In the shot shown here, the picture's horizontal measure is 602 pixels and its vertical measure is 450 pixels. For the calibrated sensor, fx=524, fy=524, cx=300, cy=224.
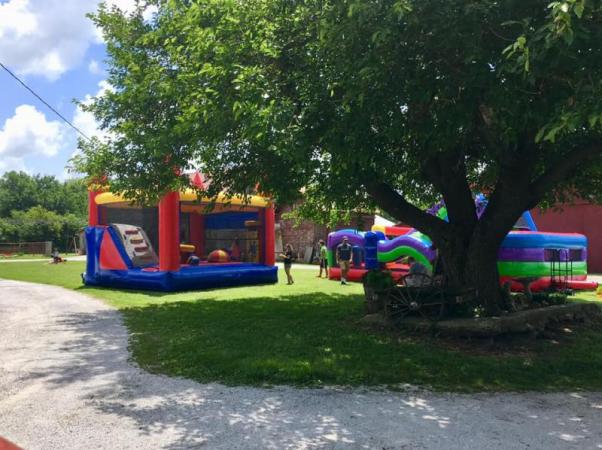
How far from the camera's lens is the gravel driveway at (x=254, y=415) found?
14.8ft

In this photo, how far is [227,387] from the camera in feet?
20.1

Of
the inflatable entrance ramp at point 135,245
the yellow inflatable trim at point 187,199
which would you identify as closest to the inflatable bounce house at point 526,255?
the yellow inflatable trim at point 187,199

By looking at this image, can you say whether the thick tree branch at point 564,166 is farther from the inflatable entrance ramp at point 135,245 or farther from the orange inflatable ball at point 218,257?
the orange inflatable ball at point 218,257

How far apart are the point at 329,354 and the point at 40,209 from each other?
79.7 meters

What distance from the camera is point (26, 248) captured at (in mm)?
57875

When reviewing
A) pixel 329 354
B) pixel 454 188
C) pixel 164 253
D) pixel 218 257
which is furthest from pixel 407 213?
pixel 218 257

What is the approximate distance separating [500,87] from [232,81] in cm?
344

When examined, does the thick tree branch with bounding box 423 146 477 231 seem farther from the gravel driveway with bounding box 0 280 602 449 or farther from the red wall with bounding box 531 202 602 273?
the red wall with bounding box 531 202 602 273

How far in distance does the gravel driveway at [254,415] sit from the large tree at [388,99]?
2.73m

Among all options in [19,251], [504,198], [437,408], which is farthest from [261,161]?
[19,251]

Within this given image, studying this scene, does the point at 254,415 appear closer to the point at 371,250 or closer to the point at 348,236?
the point at 371,250

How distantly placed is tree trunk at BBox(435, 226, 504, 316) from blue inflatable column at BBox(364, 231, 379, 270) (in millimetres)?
9603

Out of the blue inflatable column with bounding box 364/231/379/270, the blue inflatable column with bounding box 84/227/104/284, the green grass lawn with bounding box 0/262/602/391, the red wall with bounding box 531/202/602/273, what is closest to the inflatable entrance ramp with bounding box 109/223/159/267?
the blue inflatable column with bounding box 84/227/104/284

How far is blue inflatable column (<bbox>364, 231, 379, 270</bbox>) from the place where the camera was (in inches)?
768
